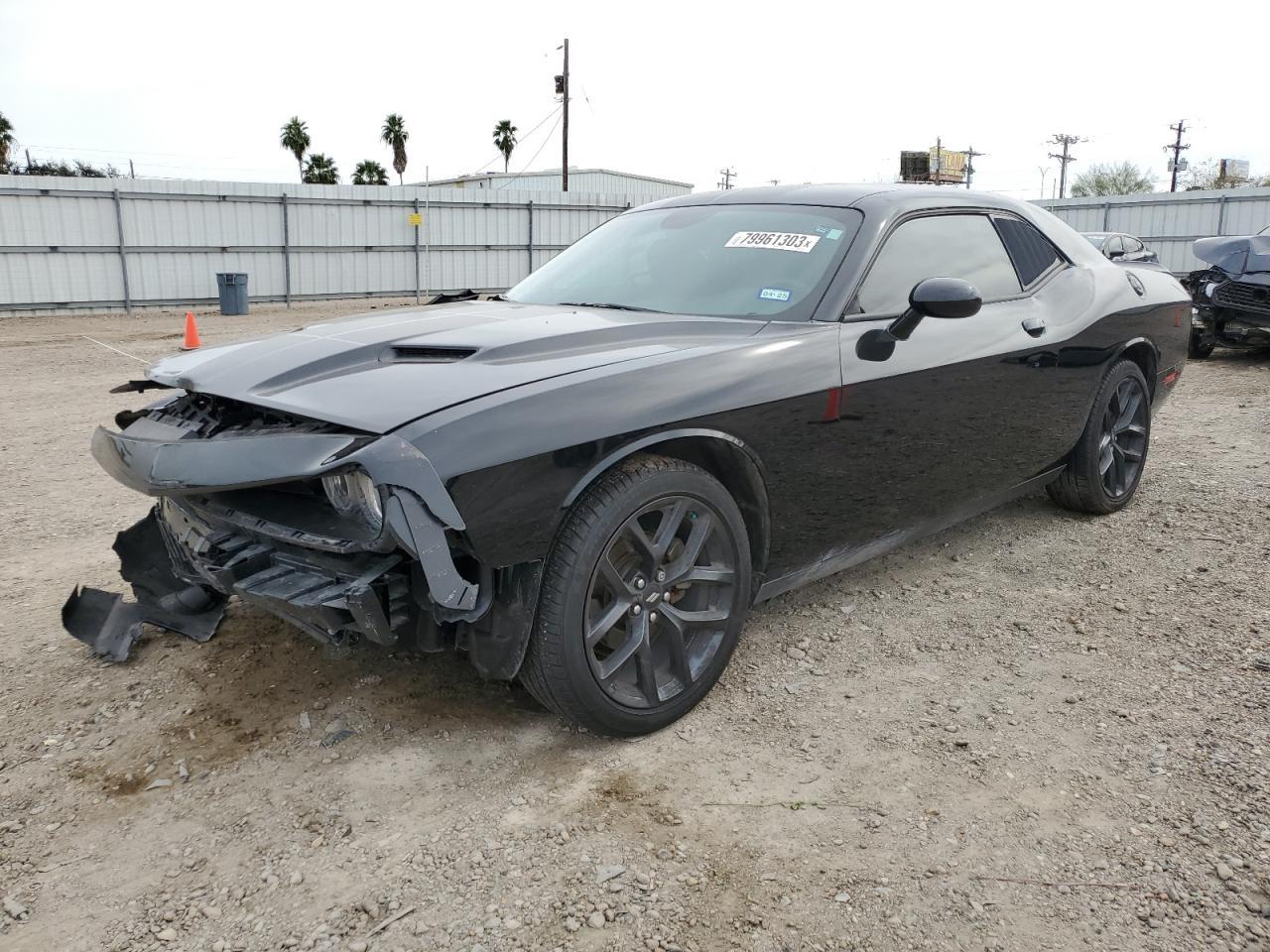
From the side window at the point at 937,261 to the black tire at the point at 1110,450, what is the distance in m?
0.90

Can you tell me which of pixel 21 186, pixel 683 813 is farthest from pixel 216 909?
pixel 21 186

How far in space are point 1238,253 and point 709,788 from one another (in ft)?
33.8

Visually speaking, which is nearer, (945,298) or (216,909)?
(216,909)

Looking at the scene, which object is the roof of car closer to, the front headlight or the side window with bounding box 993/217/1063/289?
the side window with bounding box 993/217/1063/289

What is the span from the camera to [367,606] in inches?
90.1

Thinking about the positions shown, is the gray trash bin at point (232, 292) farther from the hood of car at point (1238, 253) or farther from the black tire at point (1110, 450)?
the black tire at point (1110, 450)

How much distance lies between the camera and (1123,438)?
4.86 m

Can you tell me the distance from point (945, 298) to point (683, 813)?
1.70m

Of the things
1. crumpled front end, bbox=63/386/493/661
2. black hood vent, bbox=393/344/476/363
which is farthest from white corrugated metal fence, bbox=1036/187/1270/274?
crumpled front end, bbox=63/386/493/661

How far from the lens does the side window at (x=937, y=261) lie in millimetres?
3359

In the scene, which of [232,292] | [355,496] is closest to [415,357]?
[355,496]

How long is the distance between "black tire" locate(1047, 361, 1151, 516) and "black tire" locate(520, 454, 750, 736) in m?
2.39

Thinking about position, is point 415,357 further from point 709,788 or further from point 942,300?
point 942,300

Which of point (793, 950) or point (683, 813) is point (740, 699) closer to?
point (683, 813)
